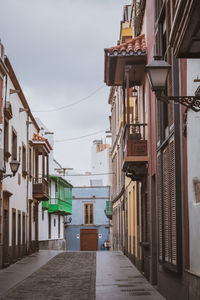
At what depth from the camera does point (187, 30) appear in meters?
5.69

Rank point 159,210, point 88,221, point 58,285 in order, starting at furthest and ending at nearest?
point 88,221 < point 58,285 < point 159,210

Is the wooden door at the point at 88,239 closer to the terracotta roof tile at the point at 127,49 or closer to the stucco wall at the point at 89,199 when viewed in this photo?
the stucco wall at the point at 89,199

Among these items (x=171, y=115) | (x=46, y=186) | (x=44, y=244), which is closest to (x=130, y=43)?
(x=171, y=115)

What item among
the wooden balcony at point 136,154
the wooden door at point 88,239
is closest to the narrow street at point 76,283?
the wooden balcony at point 136,154

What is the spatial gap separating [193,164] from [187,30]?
3.25m

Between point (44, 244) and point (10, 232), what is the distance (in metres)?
18.1

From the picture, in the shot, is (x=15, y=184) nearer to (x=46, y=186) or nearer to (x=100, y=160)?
(x=46, y=186)

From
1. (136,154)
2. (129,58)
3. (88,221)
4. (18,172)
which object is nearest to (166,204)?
(136,154)

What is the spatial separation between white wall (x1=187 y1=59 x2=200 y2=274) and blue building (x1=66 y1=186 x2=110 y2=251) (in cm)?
4737

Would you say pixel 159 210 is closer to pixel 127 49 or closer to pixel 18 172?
pixel 127 49

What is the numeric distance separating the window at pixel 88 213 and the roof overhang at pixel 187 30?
52497 millimetres

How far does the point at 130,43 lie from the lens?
Result: 52.9ft

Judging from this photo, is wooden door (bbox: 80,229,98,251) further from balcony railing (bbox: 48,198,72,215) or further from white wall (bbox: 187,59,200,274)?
white wall (bbox: 187,59,200,274)

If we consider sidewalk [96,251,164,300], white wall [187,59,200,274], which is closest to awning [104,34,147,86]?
sidewalk [96,251,164,300]
